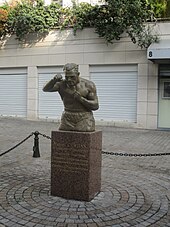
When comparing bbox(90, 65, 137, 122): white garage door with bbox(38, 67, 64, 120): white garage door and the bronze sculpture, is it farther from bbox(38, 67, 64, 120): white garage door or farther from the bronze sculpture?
the bronze sculpture

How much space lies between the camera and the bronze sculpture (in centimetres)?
468

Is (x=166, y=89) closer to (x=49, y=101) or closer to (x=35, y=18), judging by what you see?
(x=49, y=101)

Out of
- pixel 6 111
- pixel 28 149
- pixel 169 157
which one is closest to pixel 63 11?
pixel 6 111

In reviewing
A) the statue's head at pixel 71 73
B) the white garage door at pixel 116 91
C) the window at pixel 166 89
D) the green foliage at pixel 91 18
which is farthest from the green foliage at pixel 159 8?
the statue's head at pixel 71 73

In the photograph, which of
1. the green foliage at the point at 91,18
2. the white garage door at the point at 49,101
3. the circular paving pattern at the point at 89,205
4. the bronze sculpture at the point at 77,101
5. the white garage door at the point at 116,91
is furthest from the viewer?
the white garage door at the point at 49,101

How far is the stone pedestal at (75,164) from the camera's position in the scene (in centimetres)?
470

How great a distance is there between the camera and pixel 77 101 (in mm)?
4738

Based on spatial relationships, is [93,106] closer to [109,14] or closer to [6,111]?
[109,14]

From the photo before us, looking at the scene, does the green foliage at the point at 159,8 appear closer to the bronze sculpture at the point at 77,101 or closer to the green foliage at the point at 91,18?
the green foliage at the point at 91,18

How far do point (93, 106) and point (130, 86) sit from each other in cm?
1044

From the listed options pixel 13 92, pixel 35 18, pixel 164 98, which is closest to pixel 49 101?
pixel 13 92

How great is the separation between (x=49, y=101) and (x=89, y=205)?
1240 cm

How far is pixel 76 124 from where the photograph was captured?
481 centimetres

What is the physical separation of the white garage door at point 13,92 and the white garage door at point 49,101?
105 cm
